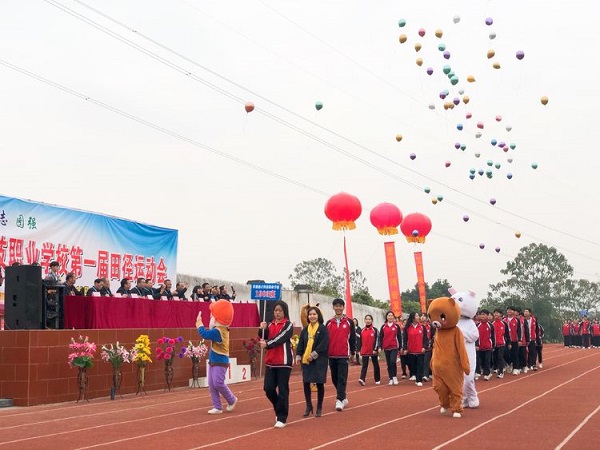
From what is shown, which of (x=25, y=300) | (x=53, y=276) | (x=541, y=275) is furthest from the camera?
(x=541, y=275)

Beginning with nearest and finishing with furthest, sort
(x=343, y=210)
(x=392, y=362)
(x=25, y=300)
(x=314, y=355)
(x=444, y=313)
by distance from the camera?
(x=314, y=355) < (x=444, y=313) < (x=25, y=300) < (x=392, y=362) < (x=343, y=210)

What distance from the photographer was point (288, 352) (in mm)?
13211

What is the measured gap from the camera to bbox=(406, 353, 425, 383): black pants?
21.8 meters

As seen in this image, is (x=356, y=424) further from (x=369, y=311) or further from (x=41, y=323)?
(x=369, y=311)

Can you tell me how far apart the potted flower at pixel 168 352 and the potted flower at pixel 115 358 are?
127 cm

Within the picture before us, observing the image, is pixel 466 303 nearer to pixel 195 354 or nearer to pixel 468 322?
pixel 468 322

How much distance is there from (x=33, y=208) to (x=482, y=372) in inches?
439

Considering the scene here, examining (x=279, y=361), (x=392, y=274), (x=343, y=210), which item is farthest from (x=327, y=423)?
(x=392, y=274)

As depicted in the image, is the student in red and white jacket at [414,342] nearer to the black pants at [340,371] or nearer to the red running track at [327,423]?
the red running track at [327,423]

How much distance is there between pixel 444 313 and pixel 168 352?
767cm

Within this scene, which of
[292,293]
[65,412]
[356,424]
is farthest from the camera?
[292,293]

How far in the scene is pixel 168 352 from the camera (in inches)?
787

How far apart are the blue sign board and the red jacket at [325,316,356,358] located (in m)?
10.4

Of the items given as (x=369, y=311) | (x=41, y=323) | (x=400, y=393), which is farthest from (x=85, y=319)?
(x=369, y=311)
